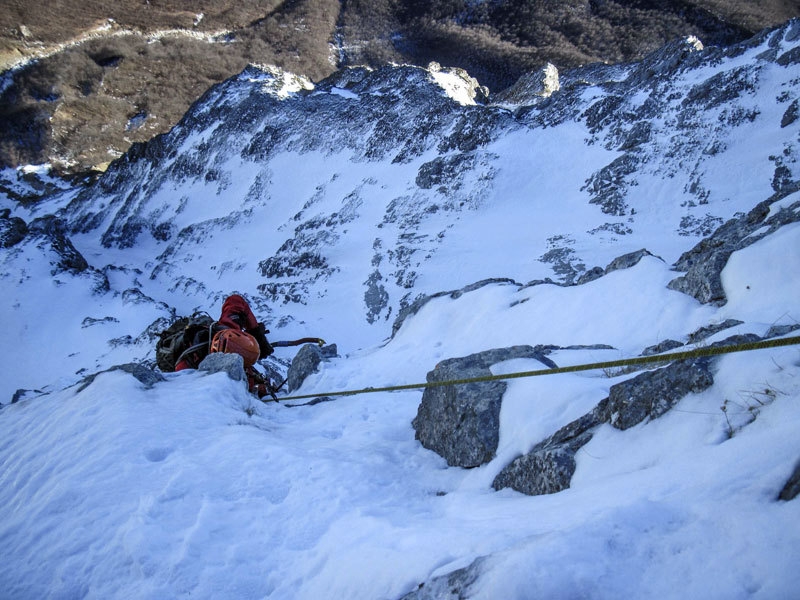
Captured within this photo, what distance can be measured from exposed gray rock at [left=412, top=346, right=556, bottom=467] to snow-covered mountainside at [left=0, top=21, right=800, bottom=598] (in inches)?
5.6

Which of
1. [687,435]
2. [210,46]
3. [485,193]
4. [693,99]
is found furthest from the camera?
[210,46]

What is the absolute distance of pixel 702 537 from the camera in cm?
194

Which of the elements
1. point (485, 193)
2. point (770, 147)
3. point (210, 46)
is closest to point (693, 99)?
point (770, 147)

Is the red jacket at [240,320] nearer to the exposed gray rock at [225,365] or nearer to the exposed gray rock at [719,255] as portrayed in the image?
the exposed gray rock at [225,365]

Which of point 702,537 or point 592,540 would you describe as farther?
point 592,540

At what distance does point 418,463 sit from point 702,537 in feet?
11.5

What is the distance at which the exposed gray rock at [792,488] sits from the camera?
1.89m

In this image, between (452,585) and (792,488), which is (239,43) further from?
(792,488)

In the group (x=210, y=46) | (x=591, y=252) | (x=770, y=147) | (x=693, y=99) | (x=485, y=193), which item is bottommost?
(x=591, y=252)

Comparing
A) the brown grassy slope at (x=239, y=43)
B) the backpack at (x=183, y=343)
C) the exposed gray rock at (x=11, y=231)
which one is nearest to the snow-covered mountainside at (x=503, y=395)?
the backpack at (x=183, y=343)

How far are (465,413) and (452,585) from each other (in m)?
2.67

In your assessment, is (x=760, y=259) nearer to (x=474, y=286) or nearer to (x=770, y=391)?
(x=770, y=391)

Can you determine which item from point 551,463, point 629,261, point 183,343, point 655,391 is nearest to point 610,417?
point 655,391

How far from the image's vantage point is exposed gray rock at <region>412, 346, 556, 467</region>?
466 cm
